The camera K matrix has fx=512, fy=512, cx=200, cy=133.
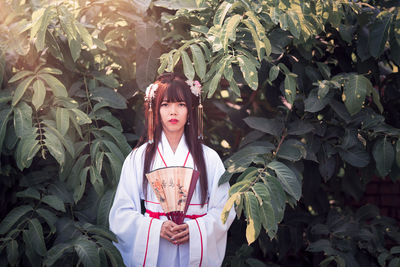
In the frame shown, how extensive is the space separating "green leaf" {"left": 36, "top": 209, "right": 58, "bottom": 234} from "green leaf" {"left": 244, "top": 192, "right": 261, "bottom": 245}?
0.92 m

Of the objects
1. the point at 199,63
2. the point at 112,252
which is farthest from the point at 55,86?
the point at 112,252

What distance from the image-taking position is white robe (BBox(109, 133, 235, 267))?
197cm

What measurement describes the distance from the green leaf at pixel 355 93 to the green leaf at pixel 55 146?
1.22 metres

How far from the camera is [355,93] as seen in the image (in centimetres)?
221

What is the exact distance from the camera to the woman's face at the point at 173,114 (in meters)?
2.03

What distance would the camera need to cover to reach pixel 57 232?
2.24 m

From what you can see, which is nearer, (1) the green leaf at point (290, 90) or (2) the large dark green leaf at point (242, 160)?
(2) the large dark green leaf at point (242, 160)

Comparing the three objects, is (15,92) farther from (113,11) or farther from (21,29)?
(113,11)

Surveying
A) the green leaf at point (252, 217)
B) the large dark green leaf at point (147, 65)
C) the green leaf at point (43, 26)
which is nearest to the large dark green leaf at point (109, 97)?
the large dark green leaf at point (147, 65)

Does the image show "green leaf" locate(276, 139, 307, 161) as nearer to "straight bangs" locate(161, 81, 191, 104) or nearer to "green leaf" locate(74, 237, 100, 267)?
"straight bangs" locate(161, 81, 191, 104)

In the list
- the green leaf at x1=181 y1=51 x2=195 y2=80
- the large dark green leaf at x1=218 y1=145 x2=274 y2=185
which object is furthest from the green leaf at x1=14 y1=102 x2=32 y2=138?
the large dark green leaf at x1=218 y1=145 x2=274 y2=185

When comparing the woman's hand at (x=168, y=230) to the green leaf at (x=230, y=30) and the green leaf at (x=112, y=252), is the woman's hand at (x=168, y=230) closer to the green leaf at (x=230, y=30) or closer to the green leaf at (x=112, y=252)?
the green leaf at (x=112, y=252)

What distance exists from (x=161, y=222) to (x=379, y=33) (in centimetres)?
133

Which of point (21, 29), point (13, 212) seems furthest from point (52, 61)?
point (13, 212)
